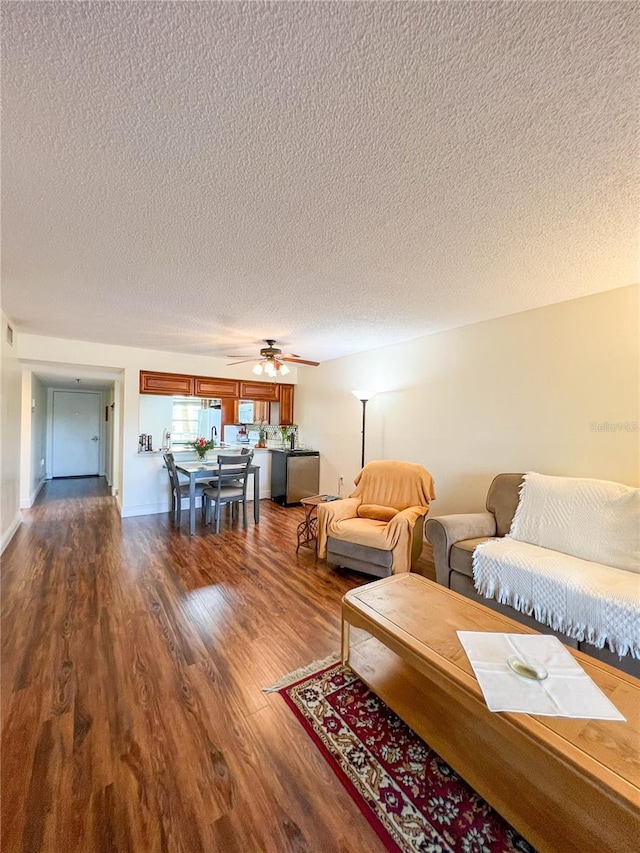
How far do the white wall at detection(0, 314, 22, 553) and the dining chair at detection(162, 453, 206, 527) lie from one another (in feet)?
5.30

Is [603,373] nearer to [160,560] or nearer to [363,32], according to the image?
[363,32]

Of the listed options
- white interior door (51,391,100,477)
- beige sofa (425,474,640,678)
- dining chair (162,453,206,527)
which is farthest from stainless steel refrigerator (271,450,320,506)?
white interior door (51,391,100,477)

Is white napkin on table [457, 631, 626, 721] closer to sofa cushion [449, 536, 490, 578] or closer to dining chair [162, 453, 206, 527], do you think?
sofa cushion [449, 536, 490, 578]

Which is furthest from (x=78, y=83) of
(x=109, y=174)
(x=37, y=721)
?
(x=37, y=721)

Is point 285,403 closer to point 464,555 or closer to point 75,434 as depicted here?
point 464,555

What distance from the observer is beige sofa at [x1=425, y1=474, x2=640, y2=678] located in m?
2.41

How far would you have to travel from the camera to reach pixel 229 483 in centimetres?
463

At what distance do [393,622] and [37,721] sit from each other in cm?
164

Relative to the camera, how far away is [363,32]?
86 cm

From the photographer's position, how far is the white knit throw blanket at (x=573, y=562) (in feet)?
5.82

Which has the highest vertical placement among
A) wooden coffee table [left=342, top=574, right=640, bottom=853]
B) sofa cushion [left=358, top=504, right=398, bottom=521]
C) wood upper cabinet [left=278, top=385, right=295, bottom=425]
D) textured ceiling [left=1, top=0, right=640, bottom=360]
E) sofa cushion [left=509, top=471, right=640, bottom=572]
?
textured ceiling [left=1, top=0, right=640, bottom=360]

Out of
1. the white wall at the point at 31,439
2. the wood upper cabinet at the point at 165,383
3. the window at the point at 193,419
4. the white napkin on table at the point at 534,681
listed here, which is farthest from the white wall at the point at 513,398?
the white wall at the point at 31,439

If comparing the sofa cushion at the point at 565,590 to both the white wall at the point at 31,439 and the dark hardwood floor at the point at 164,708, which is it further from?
the white wall at the point at 31,439

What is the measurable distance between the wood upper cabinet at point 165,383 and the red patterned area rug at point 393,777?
430 cm
